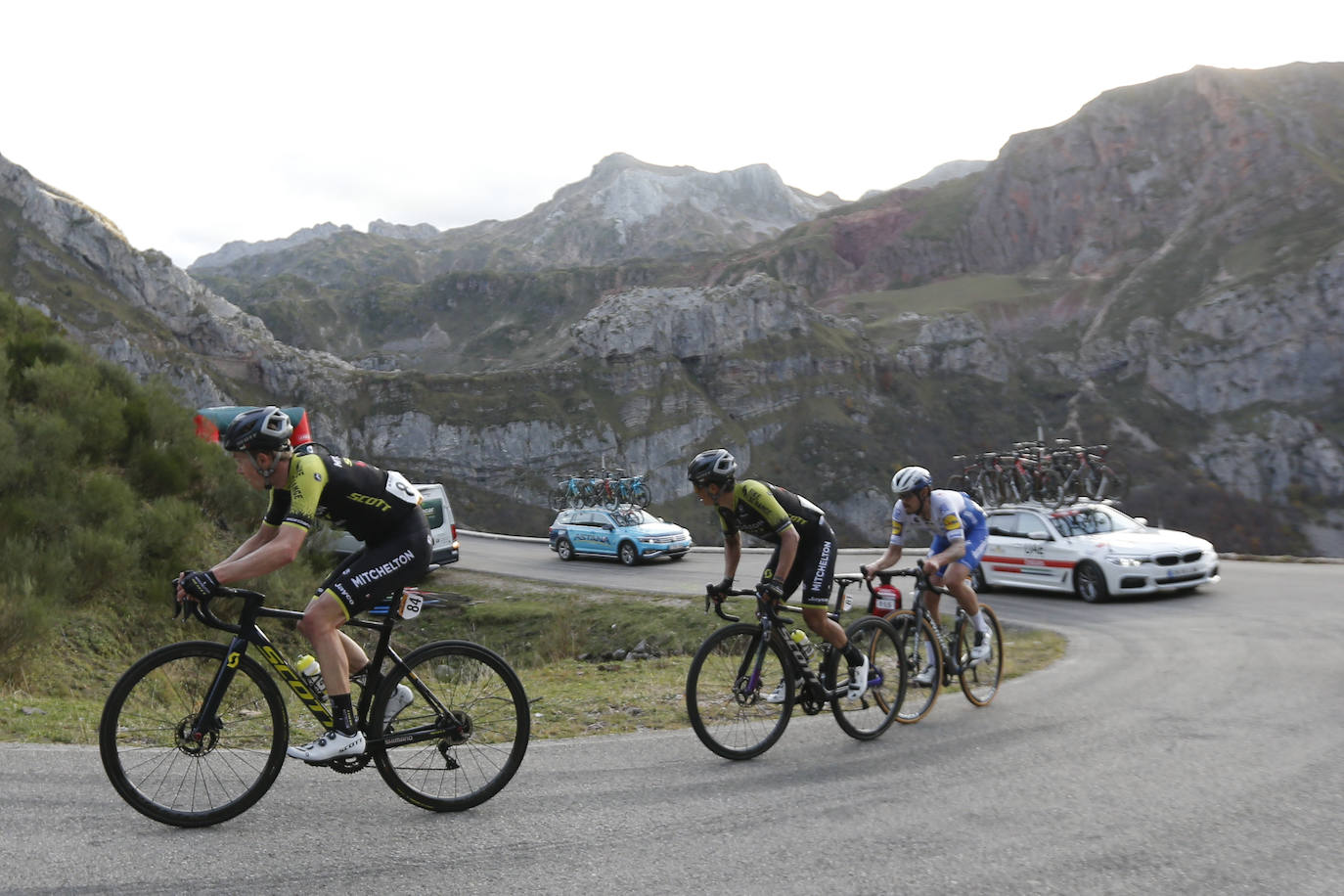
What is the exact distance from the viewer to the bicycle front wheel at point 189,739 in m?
3.93

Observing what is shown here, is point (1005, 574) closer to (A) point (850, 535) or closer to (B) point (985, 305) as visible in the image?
(A) point (850, 535)

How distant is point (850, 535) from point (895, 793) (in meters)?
118

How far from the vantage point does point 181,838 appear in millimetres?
3842

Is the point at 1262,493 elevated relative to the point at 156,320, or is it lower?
lower

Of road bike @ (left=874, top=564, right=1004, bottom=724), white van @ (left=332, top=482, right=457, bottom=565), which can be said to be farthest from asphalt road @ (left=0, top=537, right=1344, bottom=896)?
white van @ (left=332, top=482, right=457, bottom=565)

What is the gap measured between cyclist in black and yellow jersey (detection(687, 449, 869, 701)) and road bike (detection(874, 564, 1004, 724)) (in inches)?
23.2

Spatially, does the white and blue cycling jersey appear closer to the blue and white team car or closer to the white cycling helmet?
the white cycling helmet

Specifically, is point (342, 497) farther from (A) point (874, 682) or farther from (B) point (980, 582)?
(B) point (980, 582)

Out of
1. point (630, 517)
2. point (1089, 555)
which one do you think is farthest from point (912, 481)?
point (630, 517)

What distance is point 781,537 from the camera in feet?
17.9

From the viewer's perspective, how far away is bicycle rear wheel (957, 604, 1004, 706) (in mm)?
6816

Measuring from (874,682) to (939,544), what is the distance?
1416 mm

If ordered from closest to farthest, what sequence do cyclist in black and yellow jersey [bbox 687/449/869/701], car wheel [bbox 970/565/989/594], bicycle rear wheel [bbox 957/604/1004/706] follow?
cyclist in black and yellow jersey [bbox 687/449/869/701], bicycle rear wheel [bbox 957/604/1004/706], car wheel [bbox 970/565/989/594]

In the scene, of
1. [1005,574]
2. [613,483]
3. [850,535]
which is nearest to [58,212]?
[850,535]
